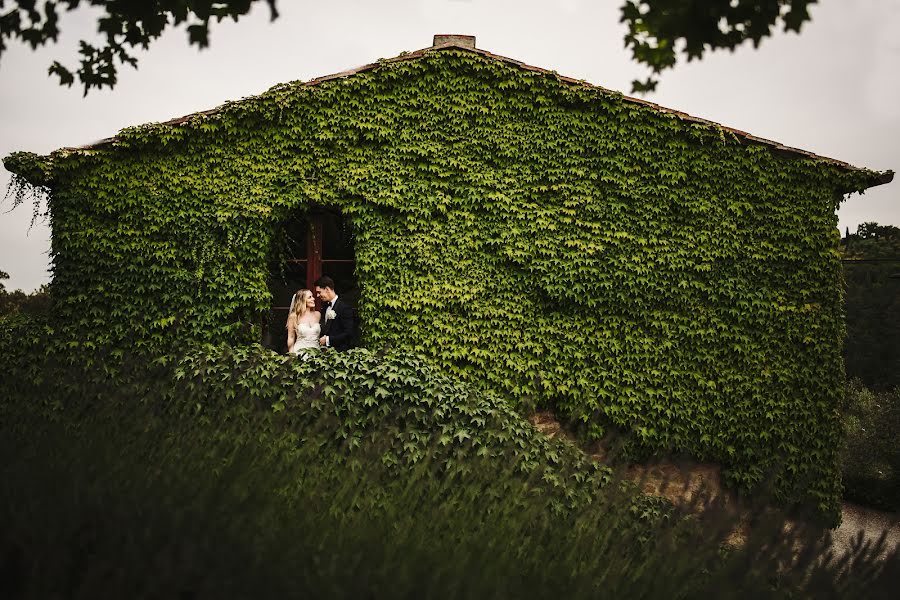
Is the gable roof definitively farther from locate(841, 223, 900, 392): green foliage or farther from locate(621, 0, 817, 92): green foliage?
locate(841, 223, 900, 392): green foliage

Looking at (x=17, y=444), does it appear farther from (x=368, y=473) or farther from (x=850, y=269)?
(x=850, y=269)

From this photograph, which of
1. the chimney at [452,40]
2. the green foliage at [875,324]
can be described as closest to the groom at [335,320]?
the chimney at [452,40]

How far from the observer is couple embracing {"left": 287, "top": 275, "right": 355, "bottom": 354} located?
7.78 meters

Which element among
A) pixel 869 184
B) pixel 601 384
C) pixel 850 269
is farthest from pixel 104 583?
pixel 850 269

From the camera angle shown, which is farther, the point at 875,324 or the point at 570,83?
the point at 875,324

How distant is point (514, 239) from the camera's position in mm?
8273

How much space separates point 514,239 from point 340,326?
276 centimetres

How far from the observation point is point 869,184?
8.49m

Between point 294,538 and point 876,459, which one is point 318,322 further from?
point 876,459

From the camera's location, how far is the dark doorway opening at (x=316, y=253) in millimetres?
8742

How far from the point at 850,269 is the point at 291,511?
41.7 metres

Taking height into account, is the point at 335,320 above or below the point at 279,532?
above

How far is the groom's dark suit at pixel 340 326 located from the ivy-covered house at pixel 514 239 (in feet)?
1.21

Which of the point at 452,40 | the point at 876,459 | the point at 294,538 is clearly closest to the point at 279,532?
the point at 294,538
